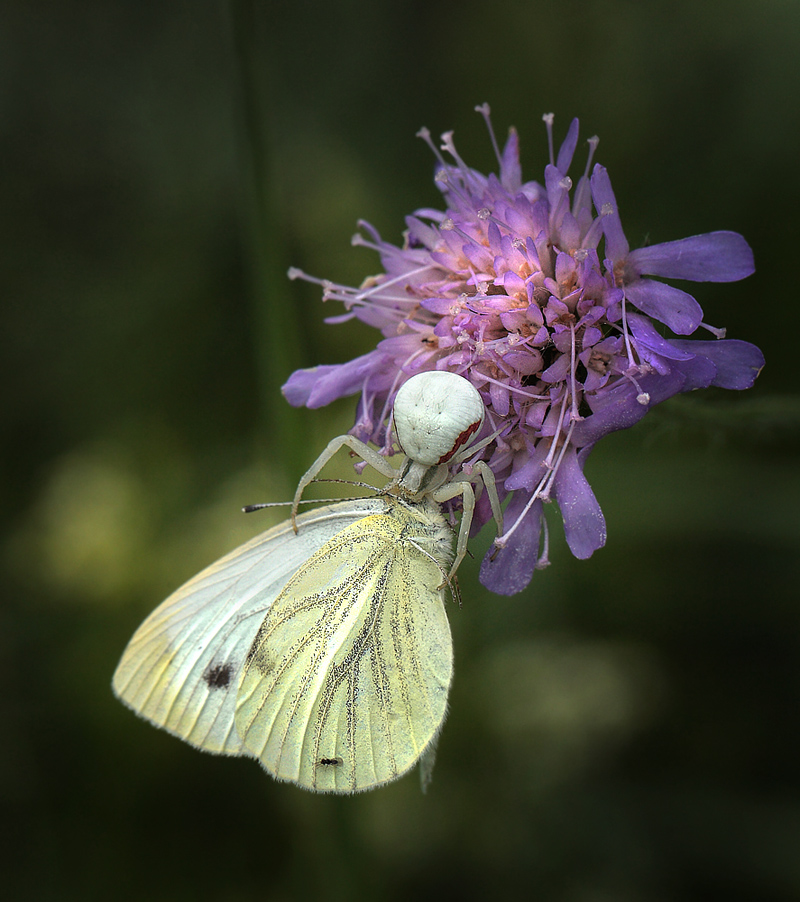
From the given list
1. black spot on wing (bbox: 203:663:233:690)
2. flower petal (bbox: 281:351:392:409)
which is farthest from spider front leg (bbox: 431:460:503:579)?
black spot on wing (bbox: 203:663:233:690)

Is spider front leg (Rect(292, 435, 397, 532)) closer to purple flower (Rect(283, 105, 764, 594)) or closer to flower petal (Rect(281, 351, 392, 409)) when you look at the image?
purple flower (Rect(283, 105, 764, 594))

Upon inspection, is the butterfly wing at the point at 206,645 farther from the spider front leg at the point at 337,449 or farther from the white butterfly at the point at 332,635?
the spider front leg at the point at 337,449

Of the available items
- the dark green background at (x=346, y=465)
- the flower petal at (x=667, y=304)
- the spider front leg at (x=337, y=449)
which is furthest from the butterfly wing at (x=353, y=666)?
the flower petal at (x=667, y=304)

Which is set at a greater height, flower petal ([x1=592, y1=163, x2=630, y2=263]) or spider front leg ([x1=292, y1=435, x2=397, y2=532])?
flower petal ([x1=592, y1=163, x2=630, y2=263])

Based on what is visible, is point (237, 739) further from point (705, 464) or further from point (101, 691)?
point (705, 464)

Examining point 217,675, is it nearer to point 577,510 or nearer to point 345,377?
point 345,377

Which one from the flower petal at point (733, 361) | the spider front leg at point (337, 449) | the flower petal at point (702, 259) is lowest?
the spider front leg at point (337, 449)
